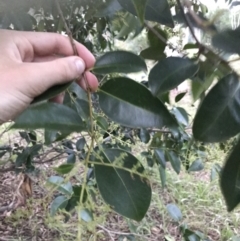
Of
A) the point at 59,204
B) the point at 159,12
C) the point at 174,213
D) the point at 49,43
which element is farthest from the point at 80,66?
the point at 174,213

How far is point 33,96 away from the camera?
21.1 inches

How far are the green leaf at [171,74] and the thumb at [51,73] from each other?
0.10 meters

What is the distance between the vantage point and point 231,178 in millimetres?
449

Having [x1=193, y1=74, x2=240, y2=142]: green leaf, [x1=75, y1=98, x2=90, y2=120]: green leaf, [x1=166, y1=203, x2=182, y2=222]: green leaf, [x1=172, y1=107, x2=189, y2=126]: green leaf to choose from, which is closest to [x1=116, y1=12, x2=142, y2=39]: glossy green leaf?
[x1=75, y1=98, x2=90, y2=120]: green leaf

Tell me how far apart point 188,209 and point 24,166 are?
2.90 feet

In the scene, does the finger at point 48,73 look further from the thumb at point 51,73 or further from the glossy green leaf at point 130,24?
the glossy green leaf at point 130,24

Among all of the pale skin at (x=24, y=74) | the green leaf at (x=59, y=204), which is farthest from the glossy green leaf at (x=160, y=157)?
the pale skin at (x=24, y=74)

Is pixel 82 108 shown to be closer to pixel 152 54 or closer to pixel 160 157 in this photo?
pixel 152 54

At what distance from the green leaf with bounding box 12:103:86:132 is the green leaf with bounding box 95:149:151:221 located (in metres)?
0.06

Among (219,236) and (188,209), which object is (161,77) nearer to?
(219,236)

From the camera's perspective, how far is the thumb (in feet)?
1.62

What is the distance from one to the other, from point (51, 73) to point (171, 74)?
156mm

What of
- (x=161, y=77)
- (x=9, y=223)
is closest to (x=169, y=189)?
(x=9, y=223)

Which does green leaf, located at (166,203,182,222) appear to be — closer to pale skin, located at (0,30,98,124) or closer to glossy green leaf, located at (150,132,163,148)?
glossy green leaf, located at (150,132,163,148)
